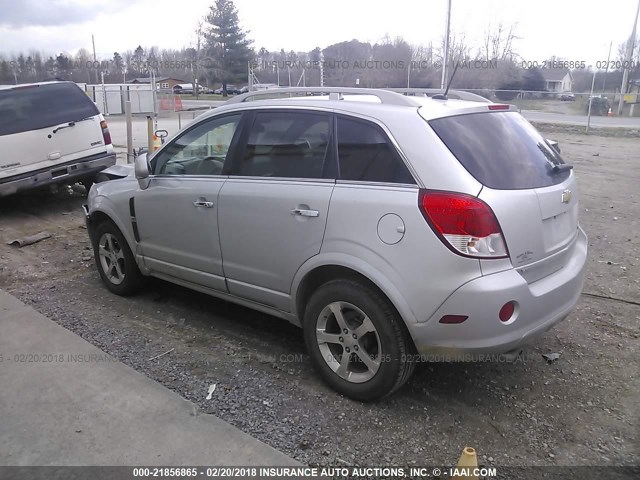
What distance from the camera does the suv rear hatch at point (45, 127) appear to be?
25.2 feet

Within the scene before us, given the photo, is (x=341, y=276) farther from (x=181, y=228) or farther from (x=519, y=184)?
(x=181, y=228)

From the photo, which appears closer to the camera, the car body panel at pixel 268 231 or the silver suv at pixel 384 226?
the silver suv at pixel 384 226

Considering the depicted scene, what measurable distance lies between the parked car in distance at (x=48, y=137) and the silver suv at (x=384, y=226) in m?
4.72

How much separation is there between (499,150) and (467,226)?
0.65m

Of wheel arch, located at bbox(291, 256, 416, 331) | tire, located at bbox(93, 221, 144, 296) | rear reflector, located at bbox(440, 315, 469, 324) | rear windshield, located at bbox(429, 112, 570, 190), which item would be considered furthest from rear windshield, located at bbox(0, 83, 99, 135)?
rear reflector, located at bbox(440, 315, 469, 324)

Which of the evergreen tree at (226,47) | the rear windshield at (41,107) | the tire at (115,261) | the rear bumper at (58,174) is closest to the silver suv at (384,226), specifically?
the tire at (115,261)

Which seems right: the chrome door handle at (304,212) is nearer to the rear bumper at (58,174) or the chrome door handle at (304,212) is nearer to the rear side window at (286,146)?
the rear side window at (286,146)

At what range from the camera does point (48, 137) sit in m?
7.96

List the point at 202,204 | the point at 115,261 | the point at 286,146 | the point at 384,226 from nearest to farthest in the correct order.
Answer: the point at 384,226 → the point at 286,146 → the point at 202,204 → the point at 115,261

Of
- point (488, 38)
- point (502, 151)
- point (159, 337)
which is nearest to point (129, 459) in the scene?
point (159, 337)

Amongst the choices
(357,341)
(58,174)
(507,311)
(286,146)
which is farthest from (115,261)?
(58,174)

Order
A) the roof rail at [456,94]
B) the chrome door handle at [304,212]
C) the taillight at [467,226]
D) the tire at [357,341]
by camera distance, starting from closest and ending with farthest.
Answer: the taillight at [467,226]
the tire at [357,341]
the chrome door handle at [304,212]
the roof rail at [456,94]

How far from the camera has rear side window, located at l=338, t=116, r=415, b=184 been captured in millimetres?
3107

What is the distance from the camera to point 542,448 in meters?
2.95
